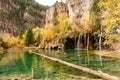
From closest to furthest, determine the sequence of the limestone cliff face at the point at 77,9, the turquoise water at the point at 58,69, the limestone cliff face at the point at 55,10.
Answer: the turquoise water at the point at 58,69
the limestone cliff face at the point at 77,9
the limestone cliff face at the point at 55,10

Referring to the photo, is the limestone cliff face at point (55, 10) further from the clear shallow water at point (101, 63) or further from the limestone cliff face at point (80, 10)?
the clear shallow water at point (101, 63)

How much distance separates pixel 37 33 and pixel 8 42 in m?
17.4

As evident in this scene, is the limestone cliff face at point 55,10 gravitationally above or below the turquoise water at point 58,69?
above

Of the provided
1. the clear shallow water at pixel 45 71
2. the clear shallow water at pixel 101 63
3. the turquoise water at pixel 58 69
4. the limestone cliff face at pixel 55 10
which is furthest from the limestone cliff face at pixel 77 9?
the clear shallow water at pixel 45 71

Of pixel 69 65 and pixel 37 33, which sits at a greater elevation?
pixel 37 33

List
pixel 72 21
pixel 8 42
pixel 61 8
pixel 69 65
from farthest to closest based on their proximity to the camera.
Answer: pixel 61 8 < pixel 8 42 < pixel 72 21 < pixel 69 65

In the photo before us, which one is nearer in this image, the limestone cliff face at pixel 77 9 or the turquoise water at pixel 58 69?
the turquoise water at pixel 58 69

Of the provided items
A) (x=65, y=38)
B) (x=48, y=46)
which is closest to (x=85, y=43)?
(x=65, y=38)

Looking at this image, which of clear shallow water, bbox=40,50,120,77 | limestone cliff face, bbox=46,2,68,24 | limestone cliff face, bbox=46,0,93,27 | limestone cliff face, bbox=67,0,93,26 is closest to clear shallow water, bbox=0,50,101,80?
clear shallow water, bbox=40,50,120,77

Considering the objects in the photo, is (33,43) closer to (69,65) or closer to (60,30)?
(60,30)

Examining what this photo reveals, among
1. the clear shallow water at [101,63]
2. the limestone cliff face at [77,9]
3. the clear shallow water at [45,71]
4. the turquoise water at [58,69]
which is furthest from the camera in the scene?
the limestone cliff face at [77,9]

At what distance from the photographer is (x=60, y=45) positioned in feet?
339

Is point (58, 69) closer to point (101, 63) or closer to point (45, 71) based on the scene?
point (45, 71)

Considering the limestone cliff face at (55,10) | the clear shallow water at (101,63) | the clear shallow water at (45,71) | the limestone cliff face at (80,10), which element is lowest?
the clear shallow water at (45,71)
